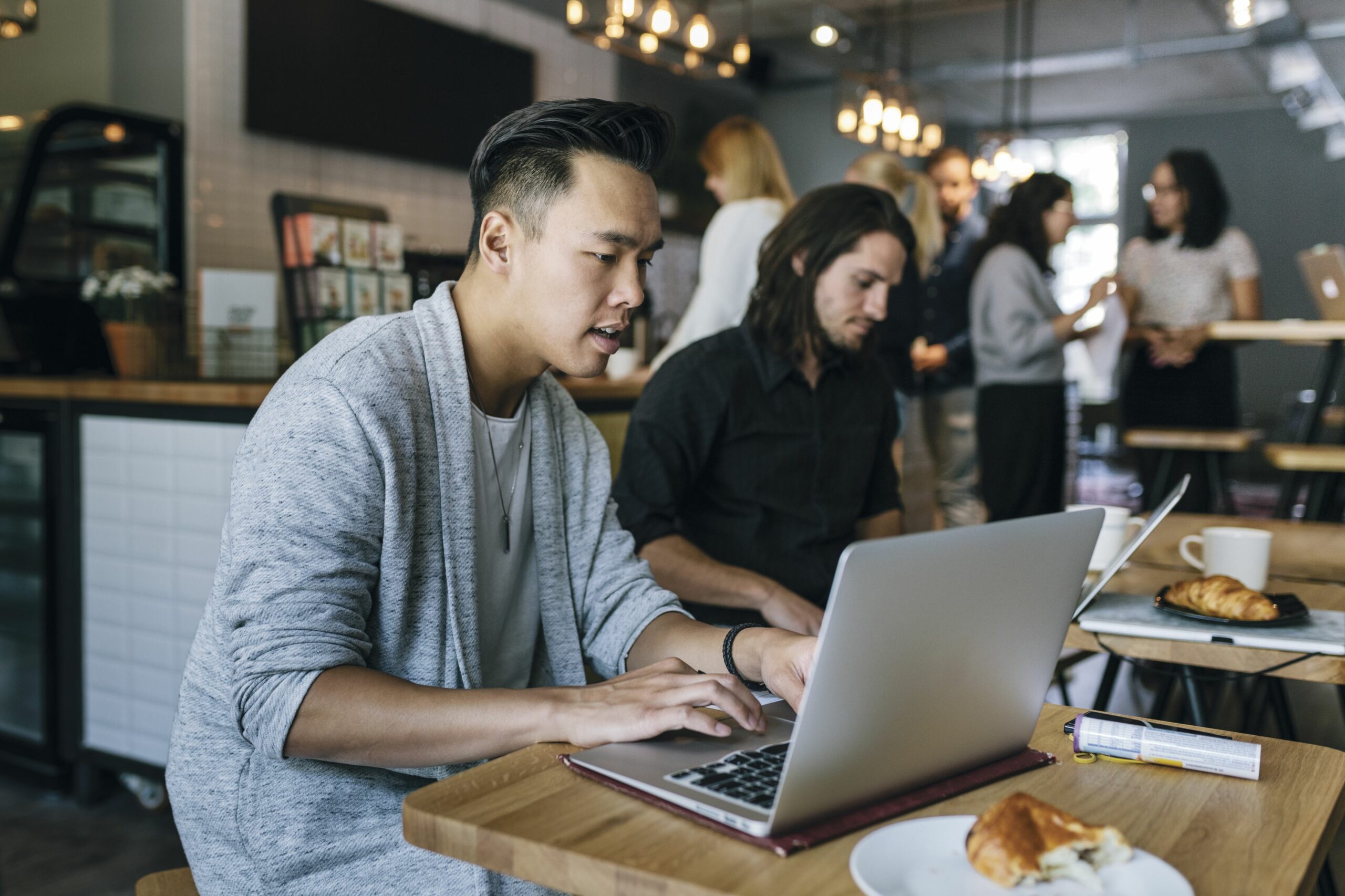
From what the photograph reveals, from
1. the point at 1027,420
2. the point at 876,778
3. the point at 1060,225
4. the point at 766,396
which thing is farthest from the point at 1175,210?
the point at 876,778

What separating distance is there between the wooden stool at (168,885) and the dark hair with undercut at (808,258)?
4.21 ft

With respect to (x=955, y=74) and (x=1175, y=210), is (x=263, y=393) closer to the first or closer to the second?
(x=1175, y=210)

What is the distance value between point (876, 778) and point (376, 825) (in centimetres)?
54

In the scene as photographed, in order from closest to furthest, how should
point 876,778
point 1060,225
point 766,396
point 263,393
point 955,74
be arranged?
point 876,778 → point 766,396 → point 263,393 → point 1060,225 → point 955,74

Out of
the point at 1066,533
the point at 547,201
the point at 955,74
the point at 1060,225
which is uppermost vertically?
the point at 955,74

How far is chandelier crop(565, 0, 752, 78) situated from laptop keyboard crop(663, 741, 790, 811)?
403 cm

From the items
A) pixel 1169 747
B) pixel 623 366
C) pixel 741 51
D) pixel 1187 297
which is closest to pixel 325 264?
pixel 623 366

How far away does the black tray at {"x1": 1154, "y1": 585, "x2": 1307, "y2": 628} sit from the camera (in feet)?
5.04

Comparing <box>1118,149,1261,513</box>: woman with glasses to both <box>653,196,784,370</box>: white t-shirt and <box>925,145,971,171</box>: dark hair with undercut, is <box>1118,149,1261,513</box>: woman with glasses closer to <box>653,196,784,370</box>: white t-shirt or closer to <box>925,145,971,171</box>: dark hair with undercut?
<box>925,145,971,171</box>: dark hair with undercut

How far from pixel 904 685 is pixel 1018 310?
11.1ft

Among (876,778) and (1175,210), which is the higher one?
(1175,210)

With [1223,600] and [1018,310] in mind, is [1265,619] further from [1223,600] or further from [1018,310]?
[1018,310]

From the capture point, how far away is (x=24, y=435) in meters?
2.95

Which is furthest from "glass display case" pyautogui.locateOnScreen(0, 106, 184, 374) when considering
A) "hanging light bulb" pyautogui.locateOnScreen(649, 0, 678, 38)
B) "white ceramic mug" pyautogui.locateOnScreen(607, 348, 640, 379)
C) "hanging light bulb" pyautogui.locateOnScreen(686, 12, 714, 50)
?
"hanging light bulb" pyautogui.locateOnScreen(686, 12, 714, 50)
